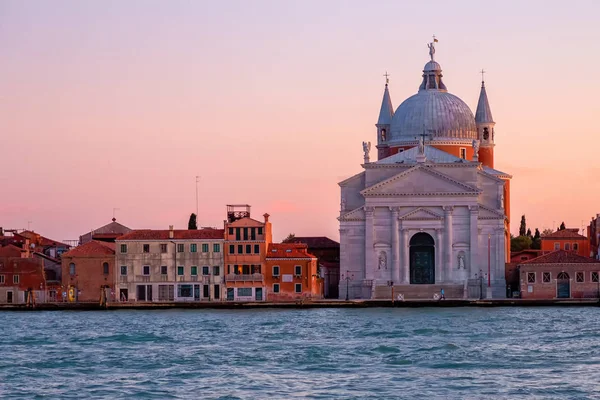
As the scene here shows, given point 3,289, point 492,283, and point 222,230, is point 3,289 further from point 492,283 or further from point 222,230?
point 492,283

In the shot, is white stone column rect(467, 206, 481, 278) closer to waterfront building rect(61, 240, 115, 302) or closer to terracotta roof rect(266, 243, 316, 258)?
terracotta roof rect(266, 243, 316, 258)

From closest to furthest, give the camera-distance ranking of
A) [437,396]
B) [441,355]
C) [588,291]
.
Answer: [437,396] < [441,355] < [588,291]

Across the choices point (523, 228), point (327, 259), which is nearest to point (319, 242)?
point (327, 259)

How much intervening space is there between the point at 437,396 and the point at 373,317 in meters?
25.3

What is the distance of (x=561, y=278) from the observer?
2606 inches

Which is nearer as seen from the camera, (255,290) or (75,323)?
(75,323)

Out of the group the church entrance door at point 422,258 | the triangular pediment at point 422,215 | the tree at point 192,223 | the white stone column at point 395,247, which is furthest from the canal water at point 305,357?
the tree at point 192,223

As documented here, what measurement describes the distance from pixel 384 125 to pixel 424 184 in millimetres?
13707

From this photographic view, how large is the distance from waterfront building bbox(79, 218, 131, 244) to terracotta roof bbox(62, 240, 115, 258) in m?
7.82

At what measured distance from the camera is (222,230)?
68125 millimetres

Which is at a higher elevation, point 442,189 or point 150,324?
point 442,189

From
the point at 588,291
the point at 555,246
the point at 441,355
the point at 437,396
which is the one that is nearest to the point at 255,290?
the point at 588,291

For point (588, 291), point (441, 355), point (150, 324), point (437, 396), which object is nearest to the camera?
point (437, 396)

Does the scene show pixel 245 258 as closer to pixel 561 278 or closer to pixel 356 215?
pixel 356 215
